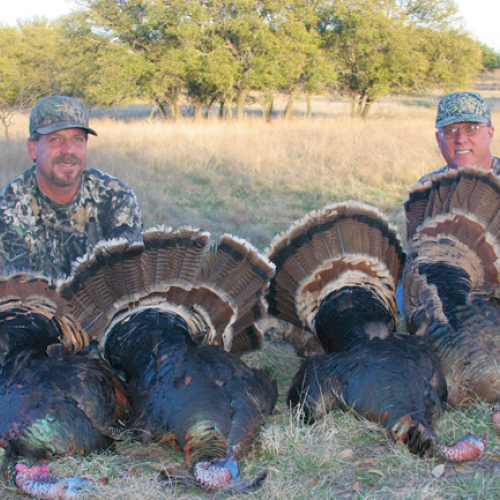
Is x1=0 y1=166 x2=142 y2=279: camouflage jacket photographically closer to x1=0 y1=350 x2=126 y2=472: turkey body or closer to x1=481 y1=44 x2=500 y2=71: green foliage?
x1=0 y1=350 x2=126 y2=472: turkey body

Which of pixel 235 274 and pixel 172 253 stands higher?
pixel 172 253

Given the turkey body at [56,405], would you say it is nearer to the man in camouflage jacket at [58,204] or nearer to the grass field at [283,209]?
the grass field at [283,209]

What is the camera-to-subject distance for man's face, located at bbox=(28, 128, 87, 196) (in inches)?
150

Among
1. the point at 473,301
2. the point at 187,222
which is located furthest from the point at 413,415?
the point at 187,222

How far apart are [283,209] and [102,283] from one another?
205 inches

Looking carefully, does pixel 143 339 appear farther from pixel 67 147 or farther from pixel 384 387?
pixel 67 147

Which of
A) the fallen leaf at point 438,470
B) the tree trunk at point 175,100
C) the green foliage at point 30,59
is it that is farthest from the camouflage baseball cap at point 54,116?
the tree trunk at point 175,100

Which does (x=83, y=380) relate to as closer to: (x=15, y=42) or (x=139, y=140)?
(x=139, y=140)

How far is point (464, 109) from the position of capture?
13.4 feet

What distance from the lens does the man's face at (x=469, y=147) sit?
4102mm

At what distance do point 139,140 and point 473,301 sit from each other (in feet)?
36.9

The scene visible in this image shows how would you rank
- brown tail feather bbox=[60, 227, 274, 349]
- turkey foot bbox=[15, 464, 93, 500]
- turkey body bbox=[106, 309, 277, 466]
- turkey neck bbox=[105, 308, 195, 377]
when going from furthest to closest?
1. brown tail feather bbox=[60, 227, 274, 349]
2. turkey neck bbox=[105, 308, 195, 377]
3. turkey body bbox=[106, 309, 277, 466]
4. turkey foot bbox=[15, 464, 93, 500]

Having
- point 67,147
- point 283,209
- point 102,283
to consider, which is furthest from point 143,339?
point 283,209

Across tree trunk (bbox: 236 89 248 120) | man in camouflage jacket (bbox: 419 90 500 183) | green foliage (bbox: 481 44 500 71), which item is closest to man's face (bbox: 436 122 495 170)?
man in camouflage jacket (bbox: 419 90 500 183)
